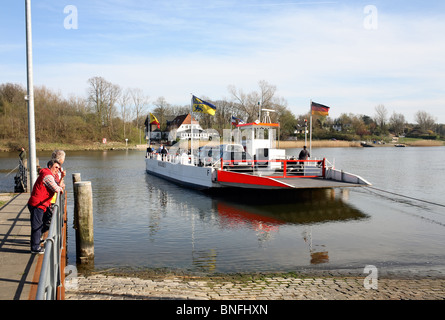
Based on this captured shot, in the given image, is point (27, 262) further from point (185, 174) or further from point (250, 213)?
point (185, 174)

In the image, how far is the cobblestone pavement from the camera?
20.9 feet

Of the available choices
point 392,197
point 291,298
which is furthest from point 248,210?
point 291,298

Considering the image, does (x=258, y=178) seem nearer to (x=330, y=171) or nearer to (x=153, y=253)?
(x=330, y=171)

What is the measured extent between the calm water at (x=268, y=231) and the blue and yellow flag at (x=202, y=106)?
15.6 ft

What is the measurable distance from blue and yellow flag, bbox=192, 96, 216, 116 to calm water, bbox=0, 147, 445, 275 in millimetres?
4751

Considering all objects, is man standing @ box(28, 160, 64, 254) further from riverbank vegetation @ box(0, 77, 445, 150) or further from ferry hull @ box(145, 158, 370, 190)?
riverbank vegetation @ box(0, 77, 445, 150)

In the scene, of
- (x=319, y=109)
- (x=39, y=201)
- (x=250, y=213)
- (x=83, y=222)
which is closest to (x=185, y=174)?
(x=250, y=213)

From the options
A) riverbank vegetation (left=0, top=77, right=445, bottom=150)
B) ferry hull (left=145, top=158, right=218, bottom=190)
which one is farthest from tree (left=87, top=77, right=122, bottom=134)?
ferry hull (left=145, top=158, right=218, bottom=190)

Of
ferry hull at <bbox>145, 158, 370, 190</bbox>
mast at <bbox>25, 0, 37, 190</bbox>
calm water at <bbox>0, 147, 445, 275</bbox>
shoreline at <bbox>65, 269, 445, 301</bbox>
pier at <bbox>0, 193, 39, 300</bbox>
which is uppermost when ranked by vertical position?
mast at <bbox>25, 0, 37, 190</bbox>

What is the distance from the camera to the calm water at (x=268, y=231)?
913 centimetres

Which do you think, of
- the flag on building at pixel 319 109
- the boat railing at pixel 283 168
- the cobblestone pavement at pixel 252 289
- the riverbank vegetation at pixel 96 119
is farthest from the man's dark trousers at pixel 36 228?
the riverbank vegetation at pixel 96 119

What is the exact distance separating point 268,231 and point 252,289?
5.65 meters

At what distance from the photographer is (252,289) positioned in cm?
681
